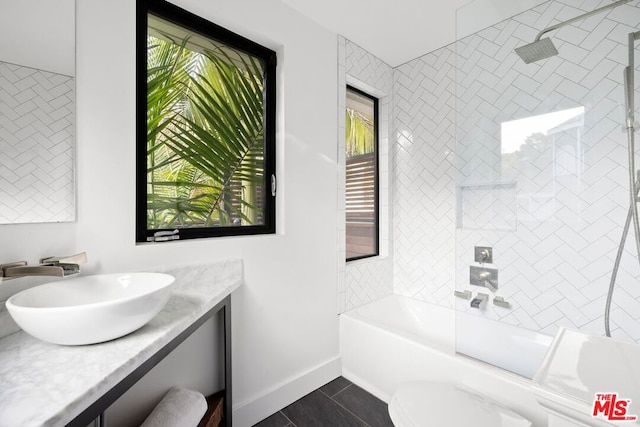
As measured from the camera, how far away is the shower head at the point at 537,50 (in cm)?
168

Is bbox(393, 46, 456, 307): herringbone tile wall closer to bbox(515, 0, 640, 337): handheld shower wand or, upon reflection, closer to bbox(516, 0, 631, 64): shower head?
bbox(516, 0, 631, 64): shower head

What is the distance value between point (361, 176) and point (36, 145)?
2143 mm

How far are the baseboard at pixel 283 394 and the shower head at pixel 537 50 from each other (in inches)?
93.9

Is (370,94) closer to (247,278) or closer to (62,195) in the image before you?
(247,278)

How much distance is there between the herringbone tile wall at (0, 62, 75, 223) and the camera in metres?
1.01

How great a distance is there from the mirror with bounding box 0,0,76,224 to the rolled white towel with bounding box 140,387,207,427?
0.86m

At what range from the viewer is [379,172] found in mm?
2752

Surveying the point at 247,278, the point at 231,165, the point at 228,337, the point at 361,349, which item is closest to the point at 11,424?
the point at 228,337

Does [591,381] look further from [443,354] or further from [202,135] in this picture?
[202,135]

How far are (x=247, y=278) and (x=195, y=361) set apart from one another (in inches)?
19.2

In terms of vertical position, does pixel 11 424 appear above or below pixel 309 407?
above

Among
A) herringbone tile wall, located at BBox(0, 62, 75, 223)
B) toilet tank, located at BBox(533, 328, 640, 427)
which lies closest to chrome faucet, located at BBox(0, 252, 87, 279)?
herringbone tile wall, located at BBox(0, 62, 75, 223)

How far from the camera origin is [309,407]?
1.84m

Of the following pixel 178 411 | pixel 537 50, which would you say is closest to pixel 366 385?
pixel 178 411
